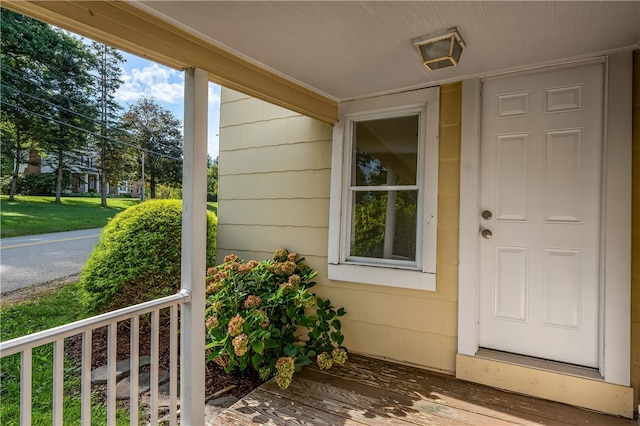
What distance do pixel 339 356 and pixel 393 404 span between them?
58 centimetres

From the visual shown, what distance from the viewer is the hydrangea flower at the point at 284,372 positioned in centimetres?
222

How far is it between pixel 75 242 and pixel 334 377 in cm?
219

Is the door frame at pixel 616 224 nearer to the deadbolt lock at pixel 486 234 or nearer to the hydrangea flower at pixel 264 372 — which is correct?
the deadbolt lock at pixel 486 234

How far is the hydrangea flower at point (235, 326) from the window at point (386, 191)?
0.90 meters

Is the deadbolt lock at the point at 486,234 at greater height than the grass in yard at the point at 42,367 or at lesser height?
greater

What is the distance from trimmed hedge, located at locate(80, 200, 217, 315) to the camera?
9.32 feet

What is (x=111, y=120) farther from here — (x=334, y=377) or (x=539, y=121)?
(x=539, y=121)

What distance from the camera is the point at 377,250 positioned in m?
2.75

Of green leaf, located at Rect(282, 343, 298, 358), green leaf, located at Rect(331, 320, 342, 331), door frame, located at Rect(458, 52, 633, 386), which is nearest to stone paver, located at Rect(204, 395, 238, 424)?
green leaf, located at Rect(282, 343, 298, 358)

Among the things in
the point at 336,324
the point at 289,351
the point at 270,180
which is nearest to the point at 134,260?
the point at 270,180

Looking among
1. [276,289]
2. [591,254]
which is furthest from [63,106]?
[591,254]

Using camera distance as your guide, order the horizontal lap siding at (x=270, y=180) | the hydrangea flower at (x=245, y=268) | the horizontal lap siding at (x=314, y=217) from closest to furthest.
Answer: the horizontal lap siding at (x=314, y=217) < the hydrangea flower at (x=245, y=268) < the horizontal lap siding at (x=270, y=180)

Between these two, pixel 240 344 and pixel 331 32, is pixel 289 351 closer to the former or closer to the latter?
pixel 240 344

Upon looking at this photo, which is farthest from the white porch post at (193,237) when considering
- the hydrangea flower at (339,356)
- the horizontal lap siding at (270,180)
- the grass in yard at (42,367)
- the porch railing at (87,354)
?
the horizontal lap siding at (270,180)
